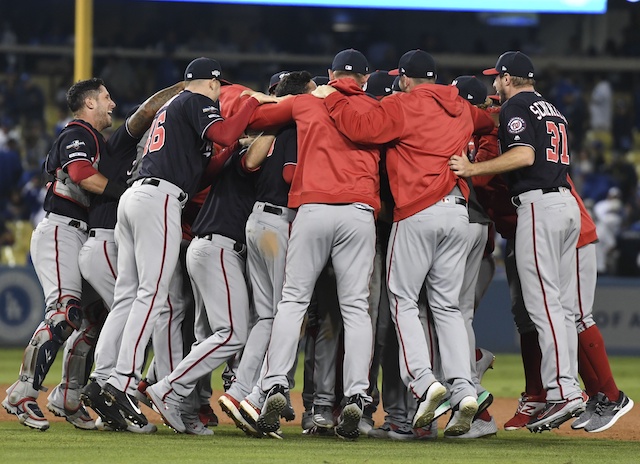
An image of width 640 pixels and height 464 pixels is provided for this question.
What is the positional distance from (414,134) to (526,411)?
191 centimetres

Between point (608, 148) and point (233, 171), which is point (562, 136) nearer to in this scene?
point (233, 171)

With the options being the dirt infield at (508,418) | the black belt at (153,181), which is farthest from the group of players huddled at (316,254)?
the dirt infield at (508,418)

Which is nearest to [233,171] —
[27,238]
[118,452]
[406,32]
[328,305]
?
[328,305]

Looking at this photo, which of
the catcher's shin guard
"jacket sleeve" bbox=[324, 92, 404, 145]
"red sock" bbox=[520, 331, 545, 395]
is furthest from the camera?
"red sock" bbox=[520, 331, 545, 395]

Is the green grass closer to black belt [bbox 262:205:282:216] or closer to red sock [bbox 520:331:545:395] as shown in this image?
red sock [bbox 520:331:545:395]

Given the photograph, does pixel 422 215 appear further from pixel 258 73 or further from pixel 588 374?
pixel 258 73

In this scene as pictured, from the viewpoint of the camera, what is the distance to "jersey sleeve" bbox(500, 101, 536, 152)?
6.14 meters

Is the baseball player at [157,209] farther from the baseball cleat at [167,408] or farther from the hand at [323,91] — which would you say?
the hand at [323,91]

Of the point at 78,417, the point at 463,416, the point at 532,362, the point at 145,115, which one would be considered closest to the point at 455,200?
the point at 463,416

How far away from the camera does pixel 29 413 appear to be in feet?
20.3

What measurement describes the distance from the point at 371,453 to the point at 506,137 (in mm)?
2016

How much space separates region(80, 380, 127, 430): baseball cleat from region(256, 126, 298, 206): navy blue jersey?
1.37 meters

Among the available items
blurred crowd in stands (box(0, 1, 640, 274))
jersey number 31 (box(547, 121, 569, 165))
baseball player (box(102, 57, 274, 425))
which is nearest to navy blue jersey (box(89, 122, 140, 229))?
baseball player (box(102, 57, 274, 425))

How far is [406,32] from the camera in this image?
→ 2173 cm
